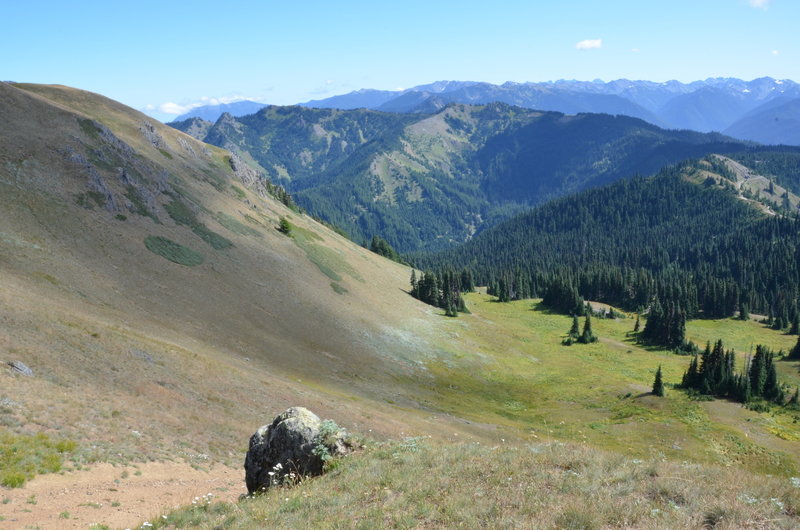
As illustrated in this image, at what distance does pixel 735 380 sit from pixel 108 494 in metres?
91.3

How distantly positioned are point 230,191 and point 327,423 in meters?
102

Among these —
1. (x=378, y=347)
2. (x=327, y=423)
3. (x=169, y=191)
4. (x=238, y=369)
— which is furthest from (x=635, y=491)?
(x=169, y=191)

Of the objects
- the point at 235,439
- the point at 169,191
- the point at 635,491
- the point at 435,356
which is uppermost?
the point at 169,191

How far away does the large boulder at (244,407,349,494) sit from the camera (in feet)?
62.3

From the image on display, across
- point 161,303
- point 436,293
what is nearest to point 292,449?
point 161,303

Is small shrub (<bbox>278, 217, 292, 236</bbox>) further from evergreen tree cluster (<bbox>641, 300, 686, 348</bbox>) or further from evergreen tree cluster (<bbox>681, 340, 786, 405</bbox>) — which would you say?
evergreen tree cluster (<bbox>641, 300, 686, 348</bbox>)

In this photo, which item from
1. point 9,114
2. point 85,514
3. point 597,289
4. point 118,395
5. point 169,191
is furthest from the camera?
point 597,289

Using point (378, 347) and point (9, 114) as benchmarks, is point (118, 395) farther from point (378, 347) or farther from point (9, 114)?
point (9, 114)

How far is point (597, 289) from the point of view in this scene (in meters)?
193

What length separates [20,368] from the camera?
94.0ft

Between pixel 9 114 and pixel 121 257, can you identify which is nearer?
pixel 121 257

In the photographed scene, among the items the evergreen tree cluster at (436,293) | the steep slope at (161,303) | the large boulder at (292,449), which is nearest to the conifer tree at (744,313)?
the evergreen tree cluster at (436,293)

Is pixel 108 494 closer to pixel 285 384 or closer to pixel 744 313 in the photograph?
pixel 285 384

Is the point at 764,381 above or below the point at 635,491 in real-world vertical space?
below
